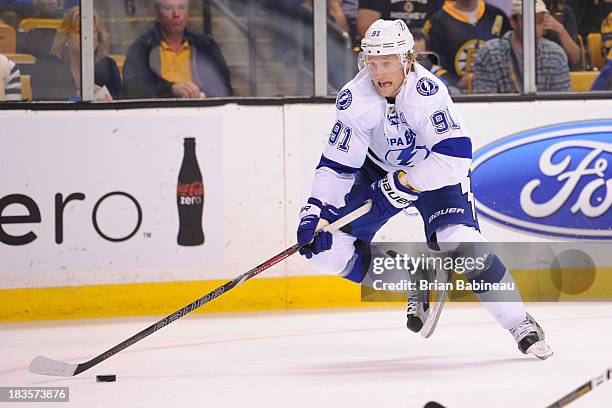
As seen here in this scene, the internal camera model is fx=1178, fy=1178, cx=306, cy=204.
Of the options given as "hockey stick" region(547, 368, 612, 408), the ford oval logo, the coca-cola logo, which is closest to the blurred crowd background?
the ford oval logo

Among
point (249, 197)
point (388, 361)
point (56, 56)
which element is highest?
point (56, 56)

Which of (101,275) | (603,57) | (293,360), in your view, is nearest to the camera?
(293,360)

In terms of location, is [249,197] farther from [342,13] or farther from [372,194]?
[372,194]

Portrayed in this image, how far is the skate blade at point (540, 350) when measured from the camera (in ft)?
12.8

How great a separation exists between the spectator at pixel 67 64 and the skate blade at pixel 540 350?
2.42 metres

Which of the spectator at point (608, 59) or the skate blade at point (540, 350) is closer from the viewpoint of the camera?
the skate blade at point (540, 350)

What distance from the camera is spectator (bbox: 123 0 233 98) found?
5.46m

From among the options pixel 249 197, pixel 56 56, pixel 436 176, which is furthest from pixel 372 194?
pixel 56 56

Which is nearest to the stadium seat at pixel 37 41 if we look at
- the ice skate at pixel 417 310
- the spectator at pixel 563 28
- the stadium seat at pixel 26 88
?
the stadium seat at pixel 26 88

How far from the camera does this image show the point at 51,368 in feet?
12.6

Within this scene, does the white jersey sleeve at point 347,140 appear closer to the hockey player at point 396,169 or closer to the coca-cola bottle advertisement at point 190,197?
the hockey player at point 396,169

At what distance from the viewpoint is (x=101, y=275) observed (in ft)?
17.3

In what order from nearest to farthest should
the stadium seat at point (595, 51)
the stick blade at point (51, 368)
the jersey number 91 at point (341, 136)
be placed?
the stick blade at point (51, 368) → the jersey number 91 at point (341, 136) → the stadium seat at point (595, 51)

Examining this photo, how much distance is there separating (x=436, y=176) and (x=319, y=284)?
1.74m
